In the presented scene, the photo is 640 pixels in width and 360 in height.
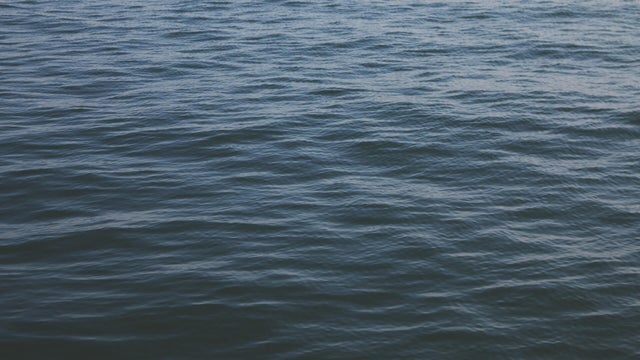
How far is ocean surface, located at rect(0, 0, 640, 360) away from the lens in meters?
12.9

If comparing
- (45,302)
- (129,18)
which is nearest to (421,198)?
(45,302)

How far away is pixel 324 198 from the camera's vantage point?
58.6ft

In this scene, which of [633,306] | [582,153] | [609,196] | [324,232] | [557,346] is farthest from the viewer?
[582,153]

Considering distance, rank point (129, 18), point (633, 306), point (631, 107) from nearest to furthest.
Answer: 1. point (633, 306)
2. point (631, 107)
3. point (129, 18)

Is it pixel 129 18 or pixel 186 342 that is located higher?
pixel 129 18

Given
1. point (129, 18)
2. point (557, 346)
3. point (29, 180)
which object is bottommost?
point (557, 346)

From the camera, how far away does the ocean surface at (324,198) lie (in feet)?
42.4

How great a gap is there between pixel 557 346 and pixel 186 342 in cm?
621

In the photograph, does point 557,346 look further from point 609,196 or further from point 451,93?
point 451,93

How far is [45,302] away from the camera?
1367cm

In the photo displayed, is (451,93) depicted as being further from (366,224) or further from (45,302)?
(45,302)

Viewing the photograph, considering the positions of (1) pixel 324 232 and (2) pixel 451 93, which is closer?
(1) pixel 324 232

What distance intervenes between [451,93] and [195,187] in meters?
10.7

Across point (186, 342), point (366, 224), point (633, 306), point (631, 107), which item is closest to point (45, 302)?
point (186, 342)
